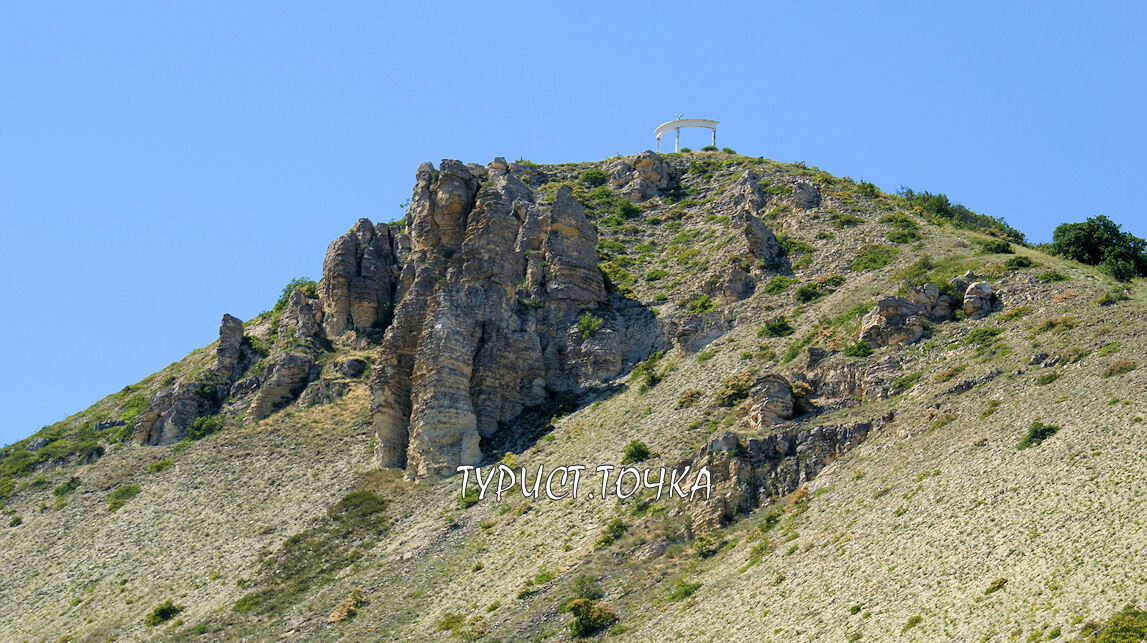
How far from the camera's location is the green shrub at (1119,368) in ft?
160

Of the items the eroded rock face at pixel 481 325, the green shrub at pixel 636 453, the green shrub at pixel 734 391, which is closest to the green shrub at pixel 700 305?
the eroded rock face at pixel 481 325

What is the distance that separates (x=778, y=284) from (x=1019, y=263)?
1588 cm

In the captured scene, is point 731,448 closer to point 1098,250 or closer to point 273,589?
point 273,589

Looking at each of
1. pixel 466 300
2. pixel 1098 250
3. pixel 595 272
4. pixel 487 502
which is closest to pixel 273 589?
pixel 487 502

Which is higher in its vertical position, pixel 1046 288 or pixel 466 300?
pixel 466 300

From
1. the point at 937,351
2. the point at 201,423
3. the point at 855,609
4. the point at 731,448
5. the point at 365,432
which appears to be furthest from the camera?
the point at 201,423

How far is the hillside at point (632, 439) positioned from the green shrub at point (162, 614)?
360 millimetres

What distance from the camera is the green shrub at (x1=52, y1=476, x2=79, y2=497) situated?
263ft

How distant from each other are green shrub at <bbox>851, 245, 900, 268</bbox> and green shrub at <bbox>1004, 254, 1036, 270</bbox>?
10.4 metres

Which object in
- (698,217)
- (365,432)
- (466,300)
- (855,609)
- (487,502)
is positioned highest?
(698,217)

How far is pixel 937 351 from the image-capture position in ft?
196

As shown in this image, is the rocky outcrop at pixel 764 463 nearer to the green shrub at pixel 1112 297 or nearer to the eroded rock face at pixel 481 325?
the green shrub at pixel 1112 297

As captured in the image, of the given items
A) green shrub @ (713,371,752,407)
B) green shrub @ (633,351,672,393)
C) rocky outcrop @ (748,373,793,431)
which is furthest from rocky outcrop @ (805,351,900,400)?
green shrub @ (633,351,672,393)

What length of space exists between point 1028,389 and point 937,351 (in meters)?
8.56
